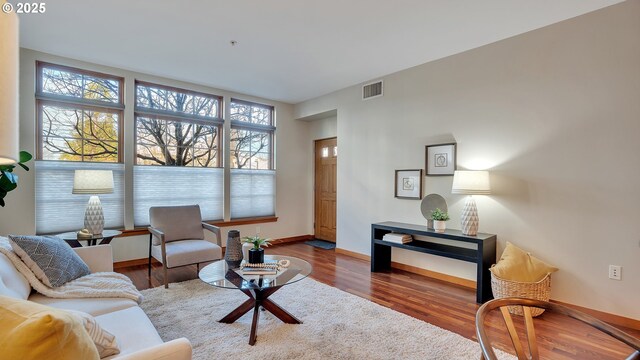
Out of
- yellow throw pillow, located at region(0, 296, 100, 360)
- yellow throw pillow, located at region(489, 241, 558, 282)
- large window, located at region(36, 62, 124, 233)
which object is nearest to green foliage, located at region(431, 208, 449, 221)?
yellow throw pillow, located at region(489, 241, 558, 282)

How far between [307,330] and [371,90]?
3344mm

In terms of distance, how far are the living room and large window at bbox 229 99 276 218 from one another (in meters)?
0.05

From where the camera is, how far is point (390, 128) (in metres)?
4.22

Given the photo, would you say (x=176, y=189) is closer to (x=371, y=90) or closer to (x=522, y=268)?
(x=371, y=90)

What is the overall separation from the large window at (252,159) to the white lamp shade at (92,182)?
6.43ft

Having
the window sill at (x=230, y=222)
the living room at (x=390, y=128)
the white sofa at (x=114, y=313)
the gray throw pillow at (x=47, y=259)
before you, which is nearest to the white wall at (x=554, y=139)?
the living room at (x=390, y=128)

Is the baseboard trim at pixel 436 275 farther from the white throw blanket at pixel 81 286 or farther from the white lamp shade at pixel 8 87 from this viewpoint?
the white lamp shade at pixel 8 87

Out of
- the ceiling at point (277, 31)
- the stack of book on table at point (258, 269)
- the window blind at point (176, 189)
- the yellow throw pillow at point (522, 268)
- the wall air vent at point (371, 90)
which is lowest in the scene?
the yellow throw pillow at point (522, 268)

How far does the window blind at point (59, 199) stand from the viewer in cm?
350

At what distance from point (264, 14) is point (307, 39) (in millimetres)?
587

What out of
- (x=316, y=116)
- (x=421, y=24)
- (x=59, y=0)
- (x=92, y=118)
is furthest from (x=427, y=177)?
(x=92, y=118)

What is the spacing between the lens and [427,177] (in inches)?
149

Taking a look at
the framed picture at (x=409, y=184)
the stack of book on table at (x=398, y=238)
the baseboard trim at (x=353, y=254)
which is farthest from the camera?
the baseboard trim at (x=353, y=254)

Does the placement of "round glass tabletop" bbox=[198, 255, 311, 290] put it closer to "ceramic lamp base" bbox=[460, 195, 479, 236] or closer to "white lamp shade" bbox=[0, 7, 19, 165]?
"ceramic lamp base" bbox=[460, 195, 479, 236]
